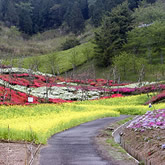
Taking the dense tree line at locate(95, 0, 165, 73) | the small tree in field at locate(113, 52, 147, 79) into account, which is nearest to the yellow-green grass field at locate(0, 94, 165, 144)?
the small tree in field at locate(113, 52, 147, 79)

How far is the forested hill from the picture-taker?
5409 inches

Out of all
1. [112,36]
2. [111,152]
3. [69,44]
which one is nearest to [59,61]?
[112,36]

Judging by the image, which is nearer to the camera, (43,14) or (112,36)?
(112,36)

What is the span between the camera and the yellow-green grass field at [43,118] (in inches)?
551

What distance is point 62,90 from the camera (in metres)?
48.5

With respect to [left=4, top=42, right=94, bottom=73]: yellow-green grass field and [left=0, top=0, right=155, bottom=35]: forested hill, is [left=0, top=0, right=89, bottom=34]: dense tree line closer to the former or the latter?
[left=0, top=0, right=155, bottom=35]: forested hill

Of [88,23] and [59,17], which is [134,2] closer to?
[88,23]

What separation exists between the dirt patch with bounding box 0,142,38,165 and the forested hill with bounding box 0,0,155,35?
11907cm

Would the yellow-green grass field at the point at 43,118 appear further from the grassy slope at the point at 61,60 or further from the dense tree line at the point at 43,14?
the dense tree line at the point at 43,14

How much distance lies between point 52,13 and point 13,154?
162 m

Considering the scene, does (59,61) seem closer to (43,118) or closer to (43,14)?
(43,118)

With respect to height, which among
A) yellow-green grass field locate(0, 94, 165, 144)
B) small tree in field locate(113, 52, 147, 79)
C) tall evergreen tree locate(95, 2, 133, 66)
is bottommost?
yellow-green grass field locate(0, 94, 165, 144)

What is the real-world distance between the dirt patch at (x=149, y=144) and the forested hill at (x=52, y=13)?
117 meters

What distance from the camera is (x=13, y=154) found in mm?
10805
